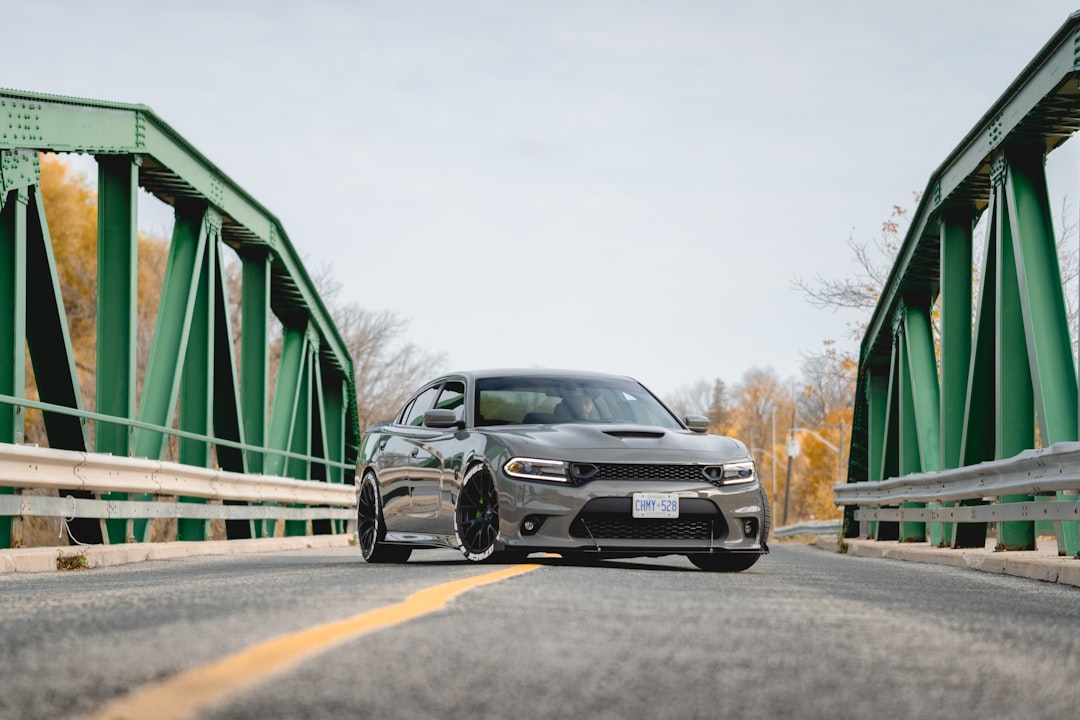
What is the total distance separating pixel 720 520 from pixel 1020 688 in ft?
20.9

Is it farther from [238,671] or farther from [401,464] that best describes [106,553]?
[238,671]

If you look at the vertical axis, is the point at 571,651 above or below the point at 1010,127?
below

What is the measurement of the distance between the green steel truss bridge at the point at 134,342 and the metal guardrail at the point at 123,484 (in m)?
0.02

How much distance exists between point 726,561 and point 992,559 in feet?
8.24

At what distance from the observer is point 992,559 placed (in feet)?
38.8

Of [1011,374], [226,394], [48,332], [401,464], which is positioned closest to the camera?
[401,464]

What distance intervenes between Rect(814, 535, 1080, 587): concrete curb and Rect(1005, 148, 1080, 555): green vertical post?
38 cm

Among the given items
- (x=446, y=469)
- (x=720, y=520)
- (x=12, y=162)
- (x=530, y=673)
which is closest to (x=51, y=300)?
(x=12, y=162)

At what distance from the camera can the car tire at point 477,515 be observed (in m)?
10.5

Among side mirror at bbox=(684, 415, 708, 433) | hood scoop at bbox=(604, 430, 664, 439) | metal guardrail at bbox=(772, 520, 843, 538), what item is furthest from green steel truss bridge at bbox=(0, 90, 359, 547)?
metal guardrail at bbox=(772, 520, 843, 538)

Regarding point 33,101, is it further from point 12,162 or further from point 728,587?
point 728,587

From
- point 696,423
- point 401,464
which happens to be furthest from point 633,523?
point 401,464

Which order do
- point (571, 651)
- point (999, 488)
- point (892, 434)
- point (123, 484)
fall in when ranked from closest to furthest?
point (571, 651) → point (999, 488) → point (123, 484) → point (892, 434)

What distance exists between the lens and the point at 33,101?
12.5 meters
